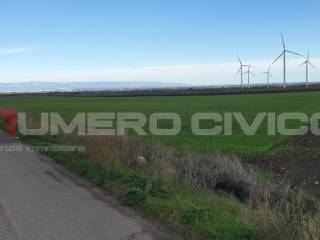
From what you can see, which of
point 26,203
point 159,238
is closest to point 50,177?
point 26,203

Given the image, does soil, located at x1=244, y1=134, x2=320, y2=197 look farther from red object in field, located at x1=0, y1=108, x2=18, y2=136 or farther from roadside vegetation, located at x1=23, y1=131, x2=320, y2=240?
red object in field, located at x1=0, y1=108, x2=18, y2=136

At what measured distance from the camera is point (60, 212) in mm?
9969

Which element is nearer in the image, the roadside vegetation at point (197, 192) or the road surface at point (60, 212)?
the roadside vegetation at point (197, 192)

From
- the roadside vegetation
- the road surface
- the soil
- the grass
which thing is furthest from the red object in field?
the road surface

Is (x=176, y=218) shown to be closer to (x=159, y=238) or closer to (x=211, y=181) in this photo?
(x=159, y=238)

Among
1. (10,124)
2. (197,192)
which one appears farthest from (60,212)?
(10,124)

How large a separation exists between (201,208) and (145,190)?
6.70ft

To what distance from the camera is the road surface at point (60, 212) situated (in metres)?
8.40

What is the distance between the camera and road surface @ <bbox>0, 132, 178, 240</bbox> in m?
8.40

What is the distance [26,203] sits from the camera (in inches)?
427

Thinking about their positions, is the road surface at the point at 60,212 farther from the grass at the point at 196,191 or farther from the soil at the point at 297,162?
the soil at the point at 297,162

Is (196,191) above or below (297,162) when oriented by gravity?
above

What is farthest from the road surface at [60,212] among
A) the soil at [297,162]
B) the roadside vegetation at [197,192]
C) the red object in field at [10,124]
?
the red object in field at [10,124]

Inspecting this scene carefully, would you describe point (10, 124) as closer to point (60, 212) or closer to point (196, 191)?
point (196, 191)
